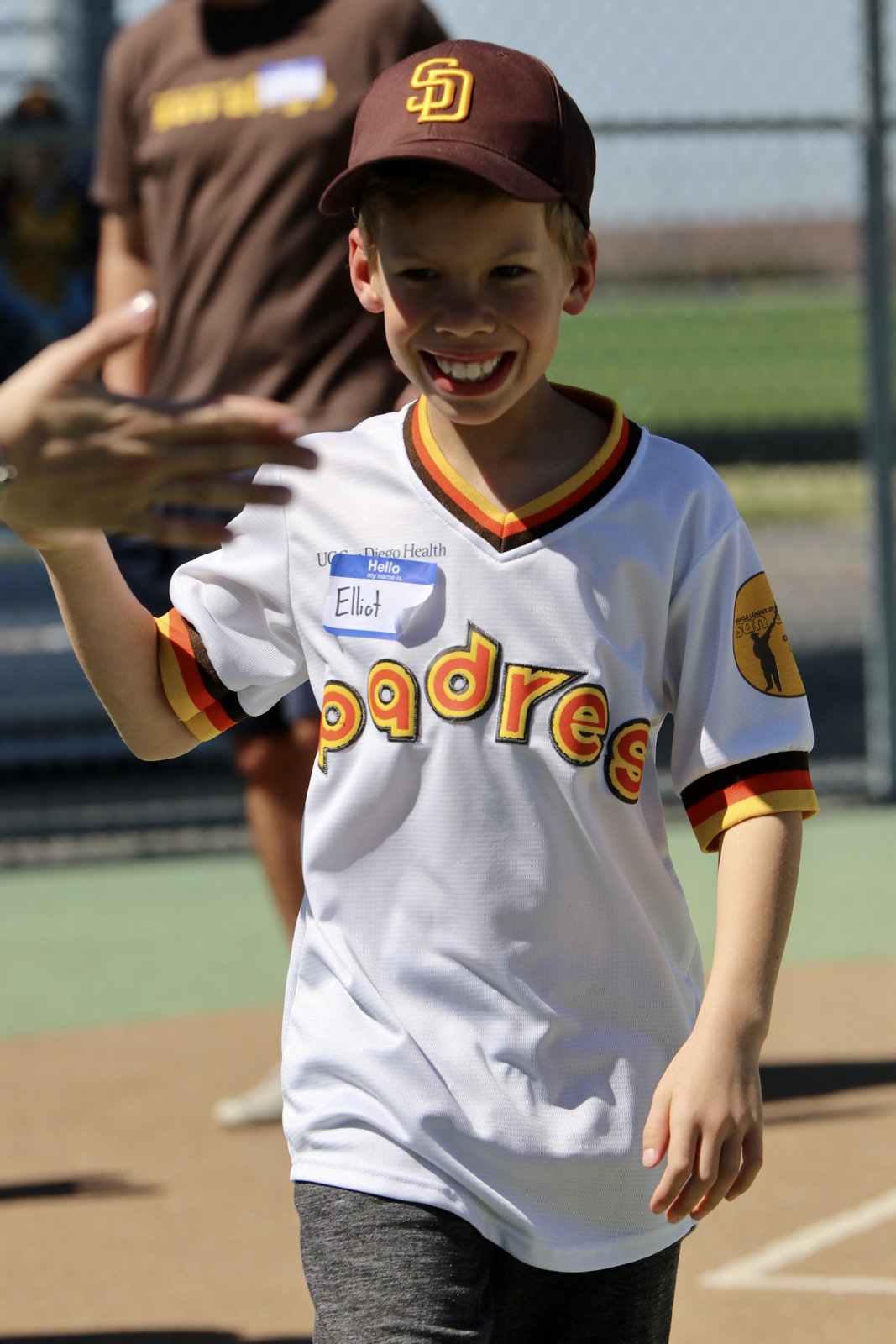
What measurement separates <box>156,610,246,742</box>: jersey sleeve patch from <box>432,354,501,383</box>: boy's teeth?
17.1 inches

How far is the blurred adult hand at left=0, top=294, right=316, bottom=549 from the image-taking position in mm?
1870

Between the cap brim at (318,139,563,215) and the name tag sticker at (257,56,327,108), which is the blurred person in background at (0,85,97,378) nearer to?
the name tag sticker at (257,56,327,108)

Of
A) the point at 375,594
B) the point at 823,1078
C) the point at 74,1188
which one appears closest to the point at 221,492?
the point at 375,594

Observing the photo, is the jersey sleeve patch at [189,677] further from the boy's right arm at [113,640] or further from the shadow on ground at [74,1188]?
the shadow on ground at [74,1188]

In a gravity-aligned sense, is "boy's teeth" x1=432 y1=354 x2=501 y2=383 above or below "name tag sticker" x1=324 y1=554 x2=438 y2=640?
above

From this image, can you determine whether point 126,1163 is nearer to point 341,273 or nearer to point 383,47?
point 341,273

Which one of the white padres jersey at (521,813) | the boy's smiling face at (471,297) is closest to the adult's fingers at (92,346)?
the boy's smiling face at (471,297)

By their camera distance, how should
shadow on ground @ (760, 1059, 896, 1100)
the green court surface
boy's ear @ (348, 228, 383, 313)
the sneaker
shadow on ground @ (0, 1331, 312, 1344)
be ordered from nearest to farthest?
boy's ear @ (348, 228, 383, 313), shadow on ground @ (0, 1331, 312, 1344), the sneaker, shadow on ground @ (760, 1059, 896, 1100), the green court surface

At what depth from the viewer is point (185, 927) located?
642cm

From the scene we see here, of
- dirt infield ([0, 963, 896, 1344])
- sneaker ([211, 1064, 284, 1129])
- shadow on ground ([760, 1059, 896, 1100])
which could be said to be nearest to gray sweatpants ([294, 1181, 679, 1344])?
dirt infield ([0, 963, 896, 1344])

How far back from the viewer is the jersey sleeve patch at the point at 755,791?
220 cm

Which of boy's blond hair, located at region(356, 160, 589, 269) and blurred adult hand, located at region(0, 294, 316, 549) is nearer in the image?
blurred adult hand, located at region(0, 294, 316, 549)

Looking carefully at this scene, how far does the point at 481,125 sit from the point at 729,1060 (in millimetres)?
1015

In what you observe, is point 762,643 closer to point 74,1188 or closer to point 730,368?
point 74,1188
